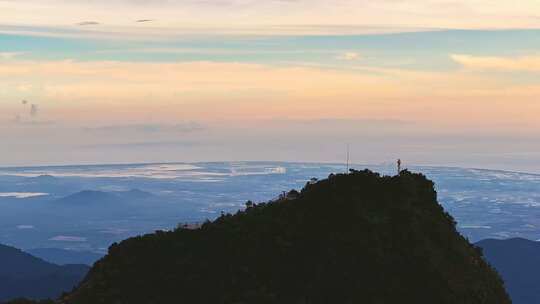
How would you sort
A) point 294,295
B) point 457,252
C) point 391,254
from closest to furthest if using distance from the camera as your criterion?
point 294,295 < point 391,254 < point 457,252

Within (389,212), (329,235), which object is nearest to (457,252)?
(389,212)

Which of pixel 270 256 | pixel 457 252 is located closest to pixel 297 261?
pixel 270 256

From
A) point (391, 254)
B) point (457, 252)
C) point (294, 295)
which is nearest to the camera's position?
point (294, 295)

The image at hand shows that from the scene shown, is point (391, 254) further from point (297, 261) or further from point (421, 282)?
point (297, 261)

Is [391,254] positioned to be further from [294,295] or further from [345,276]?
[294,295]

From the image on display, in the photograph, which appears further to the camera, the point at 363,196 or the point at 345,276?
the point at 363,196

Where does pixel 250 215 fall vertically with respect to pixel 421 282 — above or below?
above
